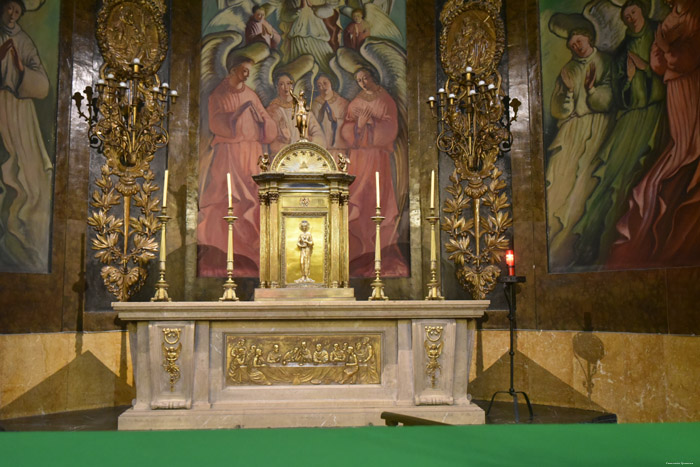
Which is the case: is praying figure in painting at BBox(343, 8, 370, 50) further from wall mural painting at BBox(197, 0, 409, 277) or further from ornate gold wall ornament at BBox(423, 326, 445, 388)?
ornate gold wall ornament at BBox(423, 326, 445, 388)

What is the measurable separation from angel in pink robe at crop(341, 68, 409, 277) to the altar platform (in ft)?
6.07

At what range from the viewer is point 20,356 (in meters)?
6.84

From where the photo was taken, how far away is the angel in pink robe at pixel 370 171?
8305 mm

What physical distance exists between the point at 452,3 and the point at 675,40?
305cm

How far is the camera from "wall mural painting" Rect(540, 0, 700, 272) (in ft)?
20.5

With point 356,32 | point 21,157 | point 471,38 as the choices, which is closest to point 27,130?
point 21,157

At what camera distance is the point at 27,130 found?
7176mm

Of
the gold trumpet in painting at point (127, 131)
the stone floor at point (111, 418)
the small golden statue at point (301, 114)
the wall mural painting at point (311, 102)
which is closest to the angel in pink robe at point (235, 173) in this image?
the wall mural painting at point (311, 102)

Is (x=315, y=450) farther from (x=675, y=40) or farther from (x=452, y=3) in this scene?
(x=452, y=3)

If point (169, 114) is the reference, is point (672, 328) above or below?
below

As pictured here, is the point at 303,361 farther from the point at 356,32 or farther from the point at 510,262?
the point at 356,32

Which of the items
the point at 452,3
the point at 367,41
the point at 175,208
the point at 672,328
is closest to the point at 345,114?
the point at 367,41

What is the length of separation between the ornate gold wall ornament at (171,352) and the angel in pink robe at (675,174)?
4.96 metres

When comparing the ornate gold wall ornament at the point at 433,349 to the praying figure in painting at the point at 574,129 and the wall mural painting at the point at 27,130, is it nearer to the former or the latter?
the praying figure in painting at the point at 574,129
